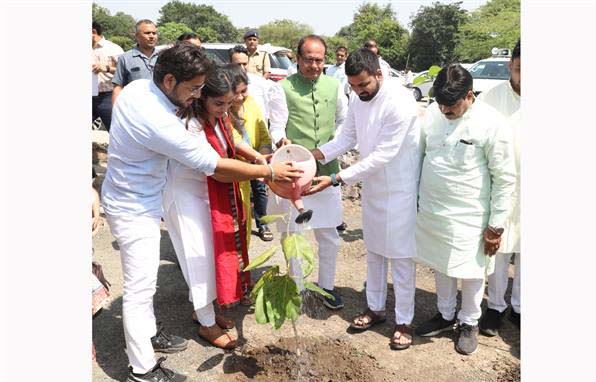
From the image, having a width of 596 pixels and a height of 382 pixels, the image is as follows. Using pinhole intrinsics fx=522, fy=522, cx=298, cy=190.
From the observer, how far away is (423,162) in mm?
3127

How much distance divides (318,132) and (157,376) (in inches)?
74.9

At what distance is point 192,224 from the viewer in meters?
2.94

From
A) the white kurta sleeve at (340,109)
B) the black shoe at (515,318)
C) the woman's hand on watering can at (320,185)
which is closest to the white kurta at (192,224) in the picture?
the woman's hand on watering can at (320,185)

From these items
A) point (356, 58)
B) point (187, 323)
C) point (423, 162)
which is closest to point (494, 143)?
point (423, 162)

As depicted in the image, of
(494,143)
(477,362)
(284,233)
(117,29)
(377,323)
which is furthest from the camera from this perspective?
(117,29)

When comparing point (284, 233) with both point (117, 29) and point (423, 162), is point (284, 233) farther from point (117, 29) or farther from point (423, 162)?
point (117, 29)

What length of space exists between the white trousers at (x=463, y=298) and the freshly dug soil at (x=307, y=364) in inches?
24.2

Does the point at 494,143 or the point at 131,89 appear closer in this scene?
the point at 131,89

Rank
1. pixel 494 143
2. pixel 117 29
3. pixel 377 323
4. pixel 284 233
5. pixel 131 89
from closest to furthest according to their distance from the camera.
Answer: pixel 131 89 → pixel 494 143 → pixel 377 323 → pixel 284 233 → pixel 117 29

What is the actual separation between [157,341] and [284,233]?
113 cm

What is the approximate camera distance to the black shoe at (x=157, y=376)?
2.65 m

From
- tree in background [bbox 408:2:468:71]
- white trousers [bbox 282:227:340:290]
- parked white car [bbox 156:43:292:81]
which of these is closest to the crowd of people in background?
white trousers [bbox 282:227:340:290]

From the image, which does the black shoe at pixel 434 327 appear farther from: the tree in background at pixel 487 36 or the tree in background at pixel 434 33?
the tree in background at pixel 434 33

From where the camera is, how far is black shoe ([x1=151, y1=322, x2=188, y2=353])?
122 inches
